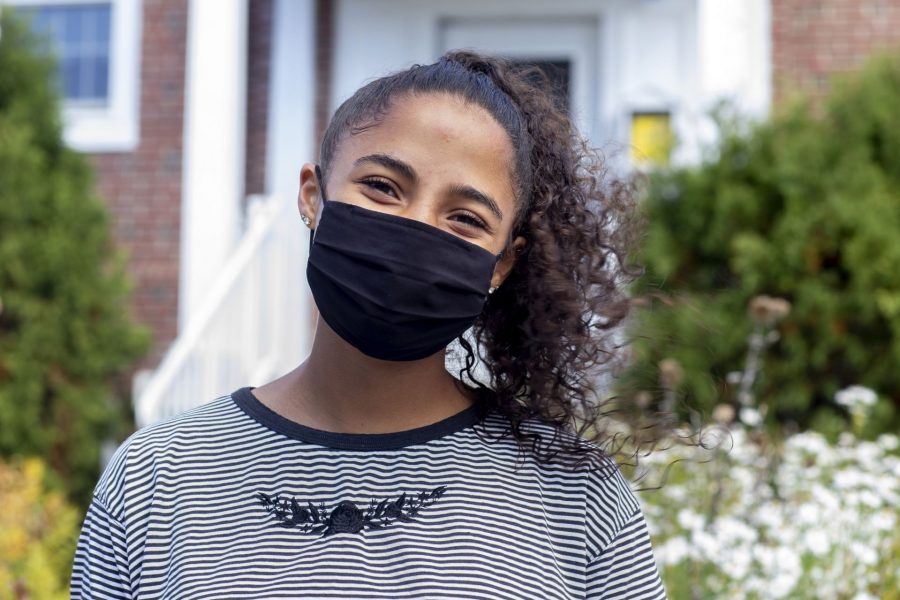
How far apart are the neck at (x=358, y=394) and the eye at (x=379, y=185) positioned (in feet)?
0.81

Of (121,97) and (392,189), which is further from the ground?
(121,97)

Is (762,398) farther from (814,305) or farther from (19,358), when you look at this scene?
(19,358)

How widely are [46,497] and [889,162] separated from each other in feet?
15.2

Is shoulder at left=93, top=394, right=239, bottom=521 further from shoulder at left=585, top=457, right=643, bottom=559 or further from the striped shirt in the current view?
shoulder at left=585, top=457, right=643, bottom=559

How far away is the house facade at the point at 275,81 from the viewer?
729cm

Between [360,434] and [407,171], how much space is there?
0.43m

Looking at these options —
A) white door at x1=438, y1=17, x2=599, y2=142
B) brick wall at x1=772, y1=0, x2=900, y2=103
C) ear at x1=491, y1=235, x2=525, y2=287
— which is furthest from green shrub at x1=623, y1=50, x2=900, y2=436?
ear at x1=491, y1=235, x2=525, y2=287

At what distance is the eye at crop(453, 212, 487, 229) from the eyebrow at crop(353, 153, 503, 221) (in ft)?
0.09

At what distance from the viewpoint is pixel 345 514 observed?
72.2 inches

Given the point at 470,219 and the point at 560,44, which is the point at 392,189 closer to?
the point at 470,219

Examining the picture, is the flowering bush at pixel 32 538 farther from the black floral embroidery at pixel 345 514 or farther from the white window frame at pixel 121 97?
the white window frame at pixel 121 97

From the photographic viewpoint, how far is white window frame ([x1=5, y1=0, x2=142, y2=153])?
316 inches

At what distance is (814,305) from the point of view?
5.92 metres

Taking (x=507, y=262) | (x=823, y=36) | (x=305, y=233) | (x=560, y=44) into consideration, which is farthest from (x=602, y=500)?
(x=560, y=44)
